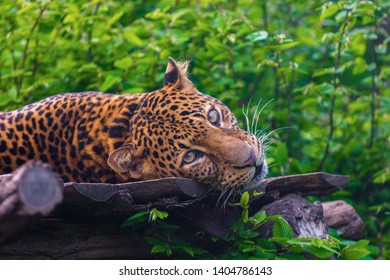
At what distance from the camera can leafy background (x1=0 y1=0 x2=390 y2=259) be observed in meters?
6.61

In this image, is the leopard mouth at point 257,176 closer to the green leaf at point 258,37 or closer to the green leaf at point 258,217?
the green leaf at point 258,217

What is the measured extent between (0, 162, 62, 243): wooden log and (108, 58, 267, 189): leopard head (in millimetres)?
1612

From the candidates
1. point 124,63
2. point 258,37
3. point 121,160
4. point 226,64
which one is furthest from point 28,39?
point 121,160

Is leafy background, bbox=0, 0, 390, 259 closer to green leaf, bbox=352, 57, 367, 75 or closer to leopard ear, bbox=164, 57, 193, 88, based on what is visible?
green leaf, bbox=352, 57, 367, 75

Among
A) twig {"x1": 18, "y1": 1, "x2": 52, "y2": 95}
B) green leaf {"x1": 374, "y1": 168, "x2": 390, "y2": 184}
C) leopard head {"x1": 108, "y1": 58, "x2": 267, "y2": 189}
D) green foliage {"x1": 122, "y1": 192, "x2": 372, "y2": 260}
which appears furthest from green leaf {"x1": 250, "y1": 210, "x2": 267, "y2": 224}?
twig {"x1": 18, "y1": 1, "x2": 52, "y2": 95}

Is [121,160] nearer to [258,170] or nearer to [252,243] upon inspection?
[258,170]

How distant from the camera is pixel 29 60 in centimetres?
740

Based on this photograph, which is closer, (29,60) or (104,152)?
(104,152)

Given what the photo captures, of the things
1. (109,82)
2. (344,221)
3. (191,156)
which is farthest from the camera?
(109,82)

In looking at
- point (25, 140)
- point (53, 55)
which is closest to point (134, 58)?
point (53, 55)

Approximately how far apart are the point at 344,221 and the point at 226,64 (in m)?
2.18

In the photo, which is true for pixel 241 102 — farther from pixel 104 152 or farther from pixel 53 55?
pixel 104 152

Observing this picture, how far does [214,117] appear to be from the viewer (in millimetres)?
4629

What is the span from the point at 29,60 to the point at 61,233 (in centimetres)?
349
